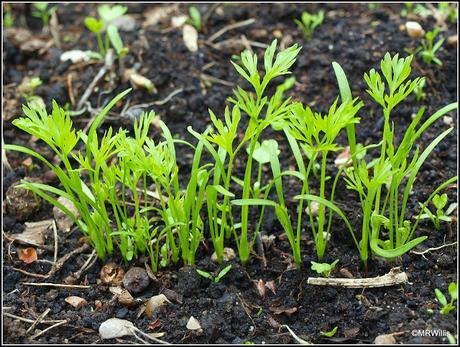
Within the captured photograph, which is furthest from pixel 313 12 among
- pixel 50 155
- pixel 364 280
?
pixel 364 280

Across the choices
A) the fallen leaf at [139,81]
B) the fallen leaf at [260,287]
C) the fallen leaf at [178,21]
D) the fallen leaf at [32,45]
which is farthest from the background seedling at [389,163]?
the fallen leaf at [32,45]

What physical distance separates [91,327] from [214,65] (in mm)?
1792

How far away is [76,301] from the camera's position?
247 cm

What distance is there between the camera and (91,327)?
2.34 m

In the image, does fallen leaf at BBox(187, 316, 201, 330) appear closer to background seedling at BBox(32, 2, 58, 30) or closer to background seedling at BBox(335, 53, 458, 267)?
background seedling at BBox(335, 53, 458, 267)

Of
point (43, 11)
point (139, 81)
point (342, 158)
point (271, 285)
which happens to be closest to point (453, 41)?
point (342, 158)

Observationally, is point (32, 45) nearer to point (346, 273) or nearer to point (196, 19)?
point (196, 19)

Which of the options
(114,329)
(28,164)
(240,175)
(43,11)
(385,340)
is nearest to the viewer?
(385,340)

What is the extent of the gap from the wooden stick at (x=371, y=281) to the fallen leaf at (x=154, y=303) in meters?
0.55

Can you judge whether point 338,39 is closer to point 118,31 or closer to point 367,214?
point 118,31

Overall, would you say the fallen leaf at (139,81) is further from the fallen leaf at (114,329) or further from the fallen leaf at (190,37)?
the fallen leaf at (114,329)

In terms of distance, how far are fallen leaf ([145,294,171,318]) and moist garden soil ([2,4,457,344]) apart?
0.09 feet

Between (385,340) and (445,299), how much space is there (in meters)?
0.26

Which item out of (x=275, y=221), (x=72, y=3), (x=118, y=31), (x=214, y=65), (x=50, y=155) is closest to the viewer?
(x=275, y=221)
